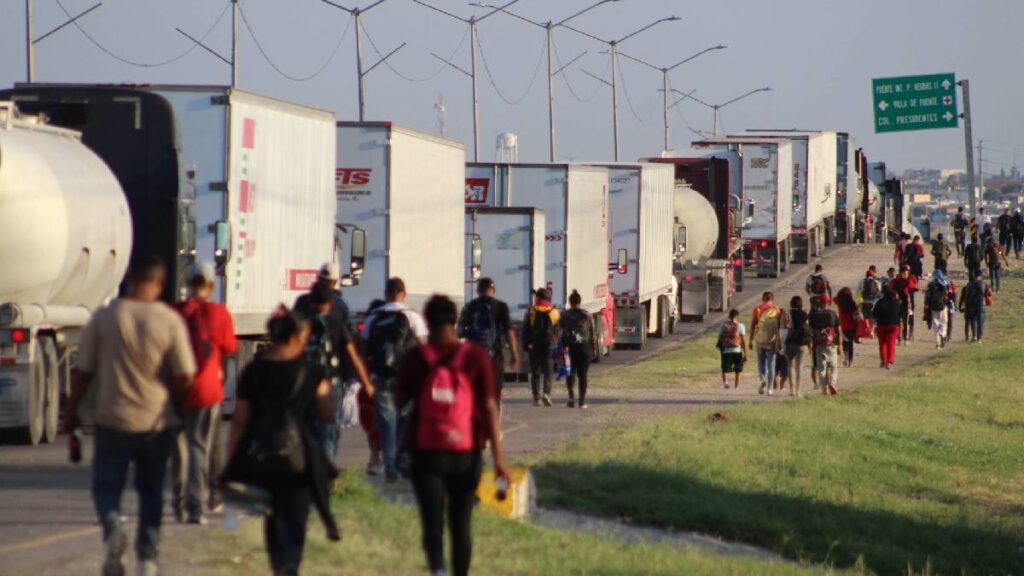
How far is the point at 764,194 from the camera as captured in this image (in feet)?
180

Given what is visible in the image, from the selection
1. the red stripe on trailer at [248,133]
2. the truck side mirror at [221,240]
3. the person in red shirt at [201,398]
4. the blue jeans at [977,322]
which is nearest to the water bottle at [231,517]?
the person in red shirt at [201,398]

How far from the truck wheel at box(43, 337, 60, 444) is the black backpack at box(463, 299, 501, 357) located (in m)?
4.22

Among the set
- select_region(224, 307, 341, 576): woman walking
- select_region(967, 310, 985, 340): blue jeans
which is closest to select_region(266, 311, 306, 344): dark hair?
select_region(224, 307, 341, 576): woman walking

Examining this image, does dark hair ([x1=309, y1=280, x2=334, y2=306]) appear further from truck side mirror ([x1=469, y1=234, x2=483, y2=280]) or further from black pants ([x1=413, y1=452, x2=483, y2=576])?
truck side mirror ([x1=469, y1=234, x2=483, y2=280])

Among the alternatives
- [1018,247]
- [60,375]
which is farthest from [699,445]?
[1018,247]

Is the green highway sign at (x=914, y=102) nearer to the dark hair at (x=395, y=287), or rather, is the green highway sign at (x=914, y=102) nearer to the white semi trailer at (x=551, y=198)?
the white semi trailer at (x=551, y=198)

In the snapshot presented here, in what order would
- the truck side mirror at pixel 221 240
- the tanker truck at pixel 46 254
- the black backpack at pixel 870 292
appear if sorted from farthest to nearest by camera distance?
1. the black backpack at pixel 870 292
2. the truck side mirror at pixel 221 240
3. the tanker truck at pixel 46 254

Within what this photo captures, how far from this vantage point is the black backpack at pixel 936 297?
37688mm

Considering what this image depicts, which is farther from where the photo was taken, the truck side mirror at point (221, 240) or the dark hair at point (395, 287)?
the truck side mirror at point (221, 240)

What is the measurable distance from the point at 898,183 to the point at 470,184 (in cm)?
5891

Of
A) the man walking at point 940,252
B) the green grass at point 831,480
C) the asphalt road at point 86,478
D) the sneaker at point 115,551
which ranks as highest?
the man walking at point 940,252

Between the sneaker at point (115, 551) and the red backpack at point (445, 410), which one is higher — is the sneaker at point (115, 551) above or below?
below

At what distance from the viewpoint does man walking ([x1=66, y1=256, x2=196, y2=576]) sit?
391 inches

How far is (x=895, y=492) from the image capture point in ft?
70.7
